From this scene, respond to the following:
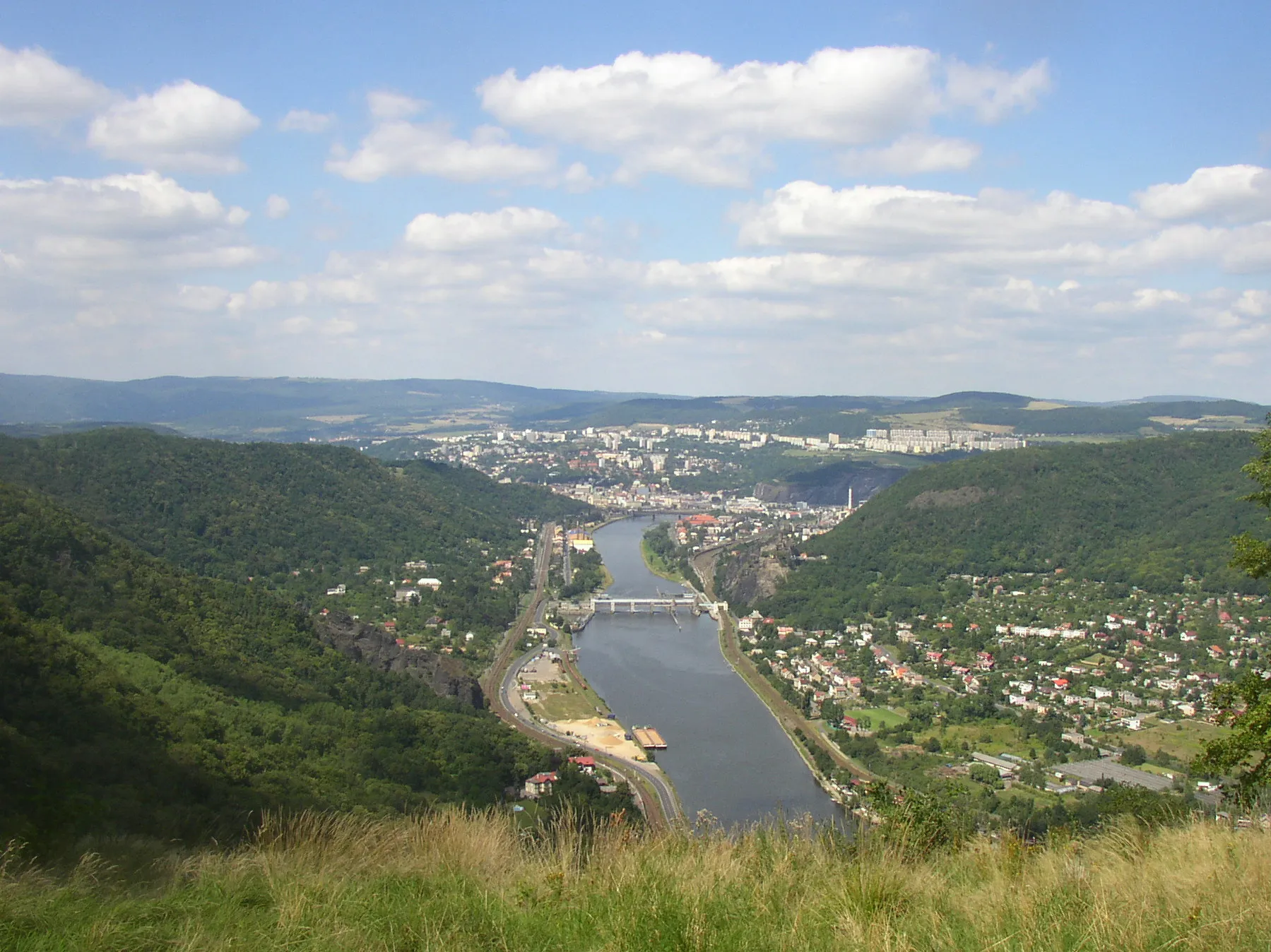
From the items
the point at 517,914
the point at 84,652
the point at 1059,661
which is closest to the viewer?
the point at 517,914

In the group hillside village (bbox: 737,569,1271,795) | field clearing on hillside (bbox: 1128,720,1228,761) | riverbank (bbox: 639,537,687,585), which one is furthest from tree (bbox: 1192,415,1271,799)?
riverbank (bbox: 639,537,687,585)

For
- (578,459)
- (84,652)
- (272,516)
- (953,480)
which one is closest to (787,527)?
(953,480)

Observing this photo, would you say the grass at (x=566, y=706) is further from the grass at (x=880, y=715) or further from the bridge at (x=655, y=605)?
the bridge at (x=655, y=605)

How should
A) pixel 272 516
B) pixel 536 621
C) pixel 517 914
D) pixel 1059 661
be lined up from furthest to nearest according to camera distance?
pixel 272 516 < pixel 536 621 < pixel 1059 661 < pixel 517 914

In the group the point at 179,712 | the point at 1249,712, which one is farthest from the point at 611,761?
the point at 1249,712

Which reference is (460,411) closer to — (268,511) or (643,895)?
(268,511)

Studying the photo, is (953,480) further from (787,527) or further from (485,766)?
(485,766)

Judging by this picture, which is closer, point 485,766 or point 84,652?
point 84,652
